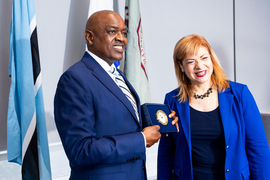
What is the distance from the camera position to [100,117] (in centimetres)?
123

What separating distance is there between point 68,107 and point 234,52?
3756 millimetres

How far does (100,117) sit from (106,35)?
43cm

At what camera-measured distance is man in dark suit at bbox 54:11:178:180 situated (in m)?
1.14

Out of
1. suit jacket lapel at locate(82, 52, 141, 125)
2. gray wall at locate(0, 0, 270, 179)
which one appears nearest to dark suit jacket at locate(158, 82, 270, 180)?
suit jacket lapel at locate(82, 52, 141, 125)

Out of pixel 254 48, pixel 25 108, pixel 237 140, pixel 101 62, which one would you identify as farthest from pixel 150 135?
pixel 254 48

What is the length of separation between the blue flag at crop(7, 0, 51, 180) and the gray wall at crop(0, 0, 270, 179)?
1.23 ft

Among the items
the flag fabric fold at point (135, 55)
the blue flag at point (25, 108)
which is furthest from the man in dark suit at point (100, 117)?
the flag fabric fold at point (135, 55)

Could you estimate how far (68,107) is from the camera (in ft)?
3.84

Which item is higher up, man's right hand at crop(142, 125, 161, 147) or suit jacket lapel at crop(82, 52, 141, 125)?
suit jacket lapel at crop(82, 52, 141, 125)

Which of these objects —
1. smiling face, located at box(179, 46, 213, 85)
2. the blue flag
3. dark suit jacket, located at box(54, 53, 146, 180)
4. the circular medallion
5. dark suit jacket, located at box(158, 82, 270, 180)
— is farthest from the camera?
the blue flag

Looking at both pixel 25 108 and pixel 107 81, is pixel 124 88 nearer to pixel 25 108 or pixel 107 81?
pixel 107 81

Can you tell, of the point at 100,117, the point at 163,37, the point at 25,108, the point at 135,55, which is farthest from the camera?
the point at 163,37

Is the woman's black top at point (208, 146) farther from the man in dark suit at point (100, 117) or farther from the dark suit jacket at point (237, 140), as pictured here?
the man in dark suit at point (100, 117)

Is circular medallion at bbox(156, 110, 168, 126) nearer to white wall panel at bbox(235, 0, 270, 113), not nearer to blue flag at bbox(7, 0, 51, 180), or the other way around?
blue flag at bbox(7, 0, 51, 180)
